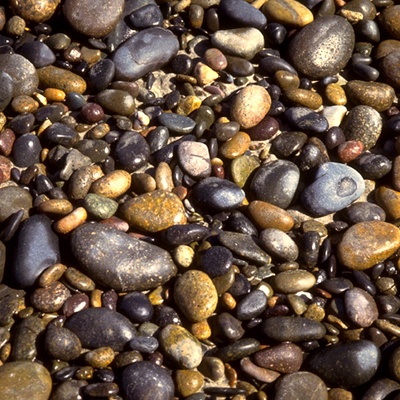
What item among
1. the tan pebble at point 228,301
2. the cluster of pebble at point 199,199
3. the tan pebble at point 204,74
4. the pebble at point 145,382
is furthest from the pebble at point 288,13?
the pebble at point 145,382

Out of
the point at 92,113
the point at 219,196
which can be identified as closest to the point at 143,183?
the point at 219,196

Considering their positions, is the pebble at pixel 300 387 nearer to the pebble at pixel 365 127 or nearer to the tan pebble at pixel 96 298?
the tan pebble at pixel 96 298

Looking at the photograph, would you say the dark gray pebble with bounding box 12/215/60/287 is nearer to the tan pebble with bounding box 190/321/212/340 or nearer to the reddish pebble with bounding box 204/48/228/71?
the tan pebble with bounding box 190/321/212/340

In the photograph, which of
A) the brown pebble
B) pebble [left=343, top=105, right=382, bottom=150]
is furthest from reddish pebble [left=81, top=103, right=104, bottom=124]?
pebble [left=343, top=105, right=382, bottom=150]

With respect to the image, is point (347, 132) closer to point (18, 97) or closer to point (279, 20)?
point (279, 20)

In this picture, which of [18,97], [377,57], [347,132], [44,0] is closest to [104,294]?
[18,97]

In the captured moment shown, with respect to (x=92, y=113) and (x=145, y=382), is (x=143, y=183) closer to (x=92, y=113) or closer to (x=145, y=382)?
(x=92, y=113)
